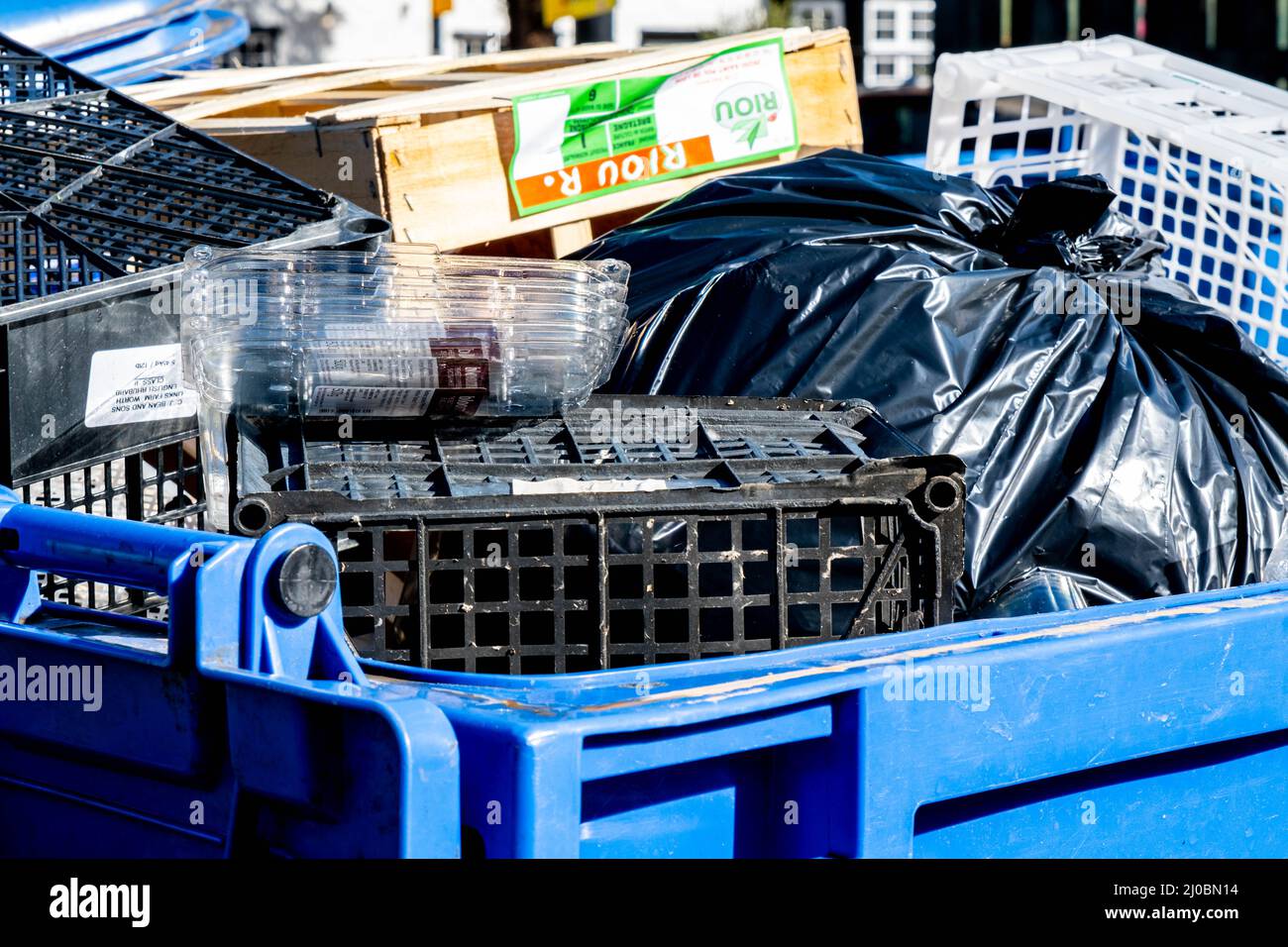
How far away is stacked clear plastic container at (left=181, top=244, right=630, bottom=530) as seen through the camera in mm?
1979

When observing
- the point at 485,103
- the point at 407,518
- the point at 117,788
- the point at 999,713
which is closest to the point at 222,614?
the point at 117,788

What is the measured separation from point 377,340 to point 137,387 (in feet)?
1.15

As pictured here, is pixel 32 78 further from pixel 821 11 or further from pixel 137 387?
pixel 821 11

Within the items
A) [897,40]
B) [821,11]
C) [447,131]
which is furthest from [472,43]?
[447,131]

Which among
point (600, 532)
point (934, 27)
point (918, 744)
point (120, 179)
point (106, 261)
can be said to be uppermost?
point (934, 27)

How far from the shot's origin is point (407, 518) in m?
1.65

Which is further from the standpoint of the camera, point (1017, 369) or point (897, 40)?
point (897, 40)

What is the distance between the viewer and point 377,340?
2.00 m

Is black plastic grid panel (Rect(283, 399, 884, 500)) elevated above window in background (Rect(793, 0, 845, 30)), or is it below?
below

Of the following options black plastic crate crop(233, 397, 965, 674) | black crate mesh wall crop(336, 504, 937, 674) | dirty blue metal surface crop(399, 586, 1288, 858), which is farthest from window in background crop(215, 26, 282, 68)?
dirty blue metal surface crop(399, 586, 1288, 858)

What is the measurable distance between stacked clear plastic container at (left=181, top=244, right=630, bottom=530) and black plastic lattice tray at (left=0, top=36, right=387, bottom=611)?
81 mm

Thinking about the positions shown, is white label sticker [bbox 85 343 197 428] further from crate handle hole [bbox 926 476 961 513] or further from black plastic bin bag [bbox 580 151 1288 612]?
crate handle hole [bbox 926 476 961 513]

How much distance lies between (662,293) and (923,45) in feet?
71.6

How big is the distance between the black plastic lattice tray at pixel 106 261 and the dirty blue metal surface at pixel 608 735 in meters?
0.43
